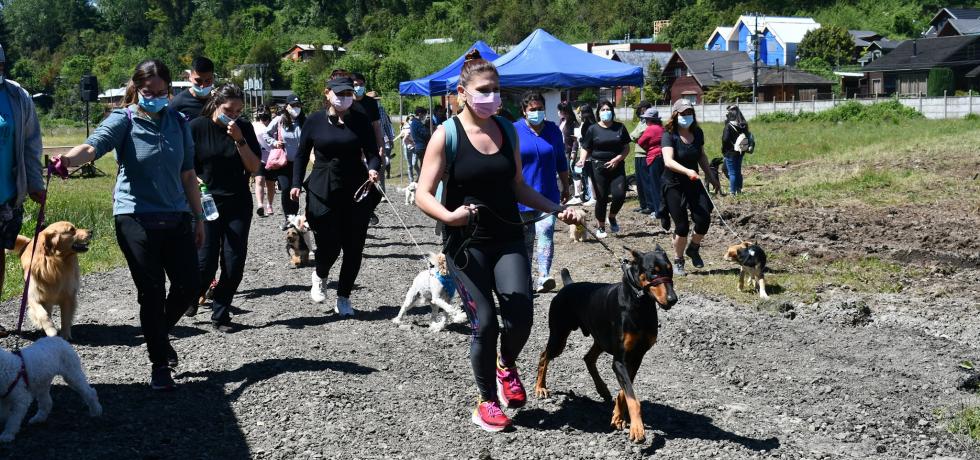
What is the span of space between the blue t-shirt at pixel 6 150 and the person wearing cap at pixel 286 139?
21.7 feet

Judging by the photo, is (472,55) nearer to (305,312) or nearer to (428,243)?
(428,243)

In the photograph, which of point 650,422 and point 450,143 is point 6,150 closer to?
point 450,143

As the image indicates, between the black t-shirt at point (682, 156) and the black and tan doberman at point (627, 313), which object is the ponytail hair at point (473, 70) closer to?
the black and tan doberman at point (627, 313)

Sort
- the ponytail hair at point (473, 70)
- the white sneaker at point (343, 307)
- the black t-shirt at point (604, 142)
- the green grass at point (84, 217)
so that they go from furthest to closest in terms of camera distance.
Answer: the black t-shirt at point (604, 142)
the green grass at point (84, 217)
the white sneaker at point (343, 307)
the ponytail hair at point (473, 70)

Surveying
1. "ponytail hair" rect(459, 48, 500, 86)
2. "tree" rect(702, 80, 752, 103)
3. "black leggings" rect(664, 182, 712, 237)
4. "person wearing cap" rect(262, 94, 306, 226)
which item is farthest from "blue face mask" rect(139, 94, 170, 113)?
"tree" rect(702, 80, 752, 103)

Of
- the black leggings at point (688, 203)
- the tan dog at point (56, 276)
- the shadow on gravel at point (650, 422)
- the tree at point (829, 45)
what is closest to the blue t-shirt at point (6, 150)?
the tan dog at point (56, 276)

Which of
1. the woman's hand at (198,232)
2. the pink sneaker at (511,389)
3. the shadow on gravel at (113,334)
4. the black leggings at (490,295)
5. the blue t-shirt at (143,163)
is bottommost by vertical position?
the shadow on gravel at (113,334)

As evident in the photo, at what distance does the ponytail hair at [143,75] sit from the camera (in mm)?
5895

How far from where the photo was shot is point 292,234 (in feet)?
38.1

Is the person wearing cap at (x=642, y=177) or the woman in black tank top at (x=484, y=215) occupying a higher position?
the woman in black tank top at (x=484, y=215)

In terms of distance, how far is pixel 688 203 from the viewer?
1052 centimetres

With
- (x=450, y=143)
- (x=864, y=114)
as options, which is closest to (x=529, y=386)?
(x=450, y=143)

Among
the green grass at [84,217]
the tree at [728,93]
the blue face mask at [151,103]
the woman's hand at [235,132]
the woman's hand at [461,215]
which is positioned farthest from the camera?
the tree at [728,93]

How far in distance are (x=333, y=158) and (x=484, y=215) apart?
3306mm
